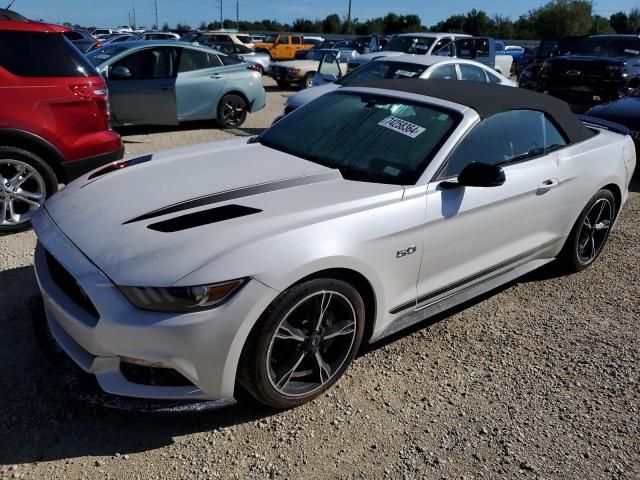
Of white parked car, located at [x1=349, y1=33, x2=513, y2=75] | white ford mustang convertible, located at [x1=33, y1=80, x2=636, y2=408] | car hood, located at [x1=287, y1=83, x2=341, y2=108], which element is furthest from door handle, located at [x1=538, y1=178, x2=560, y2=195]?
white parked car, located at [x1=349, y1=33, x2=513, y2=75]

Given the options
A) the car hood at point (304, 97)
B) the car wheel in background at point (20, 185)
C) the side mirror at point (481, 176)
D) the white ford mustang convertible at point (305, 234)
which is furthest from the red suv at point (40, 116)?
the car hood at point (304, 97)

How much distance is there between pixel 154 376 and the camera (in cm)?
237

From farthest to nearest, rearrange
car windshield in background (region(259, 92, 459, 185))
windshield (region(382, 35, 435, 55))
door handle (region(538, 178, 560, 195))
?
1. windshield (region(382, 35, 435, 55))
2. door handle (region(538, 178, 560, 195))
3. car windshield in background (region(259, 92, 459, 185))

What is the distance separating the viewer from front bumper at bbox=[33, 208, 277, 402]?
2.21 m

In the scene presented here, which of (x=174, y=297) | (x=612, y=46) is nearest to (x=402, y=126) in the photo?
(x=174, y=297)

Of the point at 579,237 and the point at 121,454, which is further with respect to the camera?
the point at 579,237

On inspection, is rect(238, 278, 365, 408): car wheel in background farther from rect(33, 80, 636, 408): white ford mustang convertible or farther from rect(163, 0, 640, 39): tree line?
rect(163, 0, 640, 39): tree line

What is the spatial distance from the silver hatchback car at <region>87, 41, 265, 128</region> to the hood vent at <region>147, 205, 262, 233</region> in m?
6.16

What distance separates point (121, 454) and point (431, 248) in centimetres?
183

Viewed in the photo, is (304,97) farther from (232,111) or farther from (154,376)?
(154,376)

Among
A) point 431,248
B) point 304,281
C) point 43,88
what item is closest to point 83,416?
point 304,281

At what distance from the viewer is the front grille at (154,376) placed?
7.70 ft

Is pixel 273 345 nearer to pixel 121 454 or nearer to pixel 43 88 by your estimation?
pixel 121 454

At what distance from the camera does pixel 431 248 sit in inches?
117
